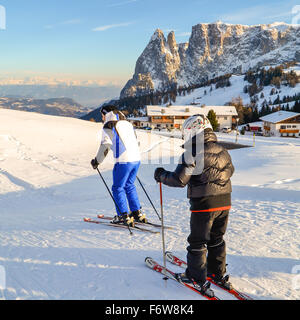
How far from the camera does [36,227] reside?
5898 millimetres

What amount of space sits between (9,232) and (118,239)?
2.28 metres

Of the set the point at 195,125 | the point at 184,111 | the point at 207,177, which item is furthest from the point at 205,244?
the point at 184,111

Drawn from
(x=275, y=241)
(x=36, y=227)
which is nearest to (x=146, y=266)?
(x=275, y=241)

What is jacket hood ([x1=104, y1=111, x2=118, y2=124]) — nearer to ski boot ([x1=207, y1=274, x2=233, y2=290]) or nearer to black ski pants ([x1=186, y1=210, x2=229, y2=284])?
black ski pants ([x1=186, y1=210, x2=229, y2=284])

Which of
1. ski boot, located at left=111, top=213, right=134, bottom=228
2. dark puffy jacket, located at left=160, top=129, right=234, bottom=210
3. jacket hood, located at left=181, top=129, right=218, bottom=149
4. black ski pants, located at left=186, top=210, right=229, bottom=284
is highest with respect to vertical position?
jacket hood, located at left=181, top=129, right=218, bottom=149

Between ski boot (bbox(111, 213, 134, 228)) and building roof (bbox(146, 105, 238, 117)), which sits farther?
building roof (bbox(146, 105, 238, 117))

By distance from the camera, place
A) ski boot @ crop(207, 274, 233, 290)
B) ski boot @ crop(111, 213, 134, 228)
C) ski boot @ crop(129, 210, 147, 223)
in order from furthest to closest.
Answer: ski boot @ crop(129, 210, 147, 223)
ski boot @ crop(111, 213, 134, 228)
ski boot @ crop(207, 274, 233, 290)

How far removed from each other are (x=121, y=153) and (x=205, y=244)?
2.59 meters

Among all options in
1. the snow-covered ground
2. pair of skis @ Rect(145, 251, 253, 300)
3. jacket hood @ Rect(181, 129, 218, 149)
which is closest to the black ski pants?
pair of skis @ Rect(145, 251, 253, 300)

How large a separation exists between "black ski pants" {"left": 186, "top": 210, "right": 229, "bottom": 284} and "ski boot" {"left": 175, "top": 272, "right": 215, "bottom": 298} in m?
0.06

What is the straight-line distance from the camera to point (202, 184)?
3363mm

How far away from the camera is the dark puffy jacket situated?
3.30 metres

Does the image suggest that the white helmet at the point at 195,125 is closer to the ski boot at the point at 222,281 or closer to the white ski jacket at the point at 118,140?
the ski boot at the point at 222,281

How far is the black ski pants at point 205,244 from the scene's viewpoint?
3.42 metres
